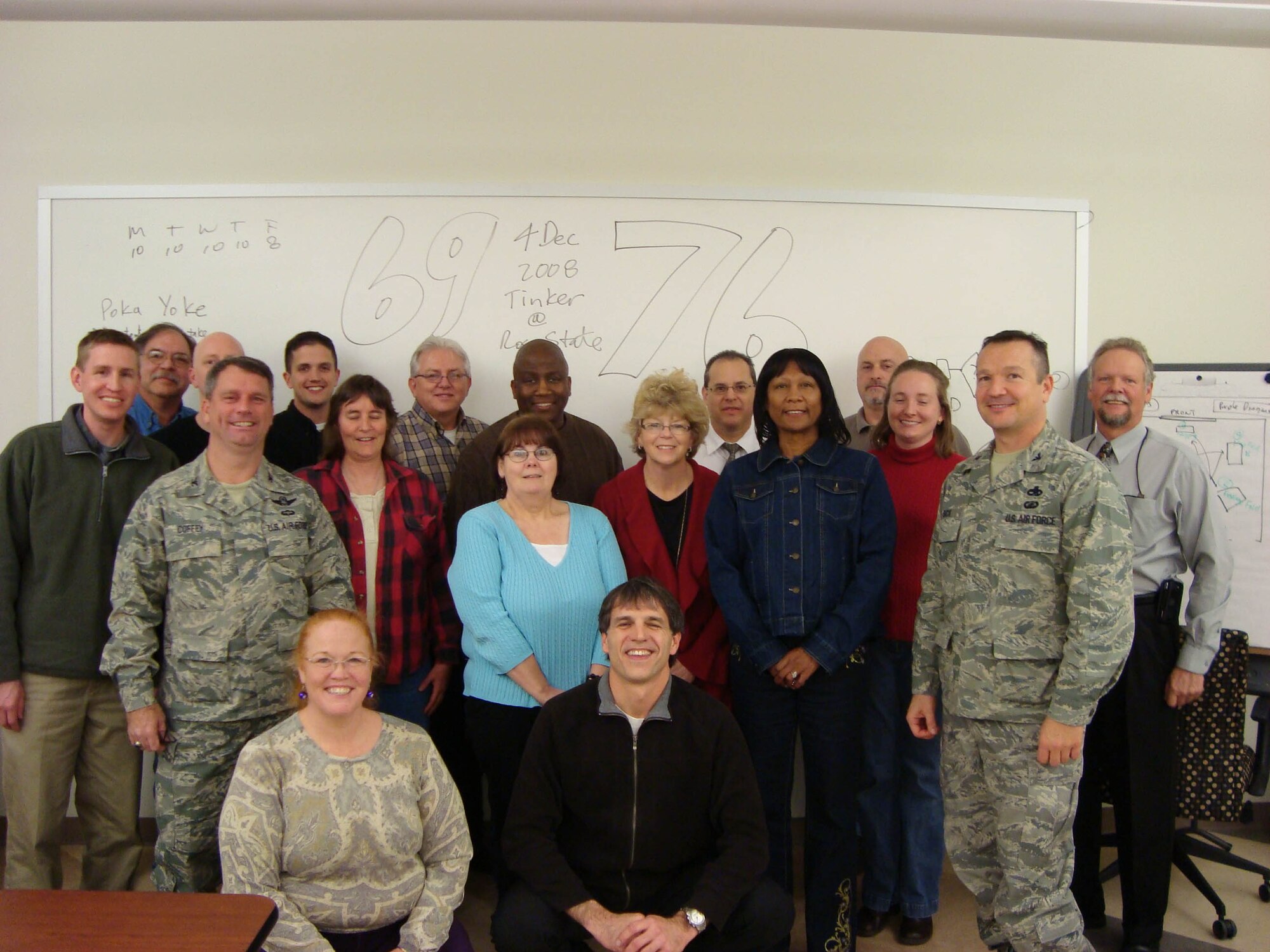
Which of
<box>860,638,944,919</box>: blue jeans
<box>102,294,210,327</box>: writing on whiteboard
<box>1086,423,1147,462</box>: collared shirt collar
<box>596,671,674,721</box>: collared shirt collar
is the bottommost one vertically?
<box>860,638,944,919</box>: blue jeans

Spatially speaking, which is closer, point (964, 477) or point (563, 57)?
point (964, 477)

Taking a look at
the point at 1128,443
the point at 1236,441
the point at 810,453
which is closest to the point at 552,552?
the point at 810,453

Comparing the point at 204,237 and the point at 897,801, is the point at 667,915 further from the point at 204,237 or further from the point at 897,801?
the point at 204,237

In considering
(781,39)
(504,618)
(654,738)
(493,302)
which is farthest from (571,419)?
(781,39)

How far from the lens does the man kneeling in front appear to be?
1.83m

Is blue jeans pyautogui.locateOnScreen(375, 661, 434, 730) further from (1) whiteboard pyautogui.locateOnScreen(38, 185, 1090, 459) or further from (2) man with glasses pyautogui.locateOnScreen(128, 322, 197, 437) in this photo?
(2) man with glasses pyautogui.locateOnScreen(128, 322, 197, 437)

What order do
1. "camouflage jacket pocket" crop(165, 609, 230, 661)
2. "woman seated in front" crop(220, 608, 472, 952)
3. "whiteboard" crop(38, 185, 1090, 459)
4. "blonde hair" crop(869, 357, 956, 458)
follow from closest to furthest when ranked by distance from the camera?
"woman seated in front" crop(220, 608, 472, 952) → "camouflage jacket pocket" crop(165, 609, 230, 661) → "blonde hair" crop(869, 357, 956, 458) → "whiteboard" crop(38, 185, 1090, 459)

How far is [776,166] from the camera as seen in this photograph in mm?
3164

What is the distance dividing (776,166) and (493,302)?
1200 millimetres

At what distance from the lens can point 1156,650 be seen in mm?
2312

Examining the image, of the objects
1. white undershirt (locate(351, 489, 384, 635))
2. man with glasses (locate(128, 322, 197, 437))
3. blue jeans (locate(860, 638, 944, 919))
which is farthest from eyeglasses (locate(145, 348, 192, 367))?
blue jeans (locate(860, 638, 944, 919))

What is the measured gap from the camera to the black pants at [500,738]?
213 cm

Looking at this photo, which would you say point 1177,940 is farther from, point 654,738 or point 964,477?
point 654,738

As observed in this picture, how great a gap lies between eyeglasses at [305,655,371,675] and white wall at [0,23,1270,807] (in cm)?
204
